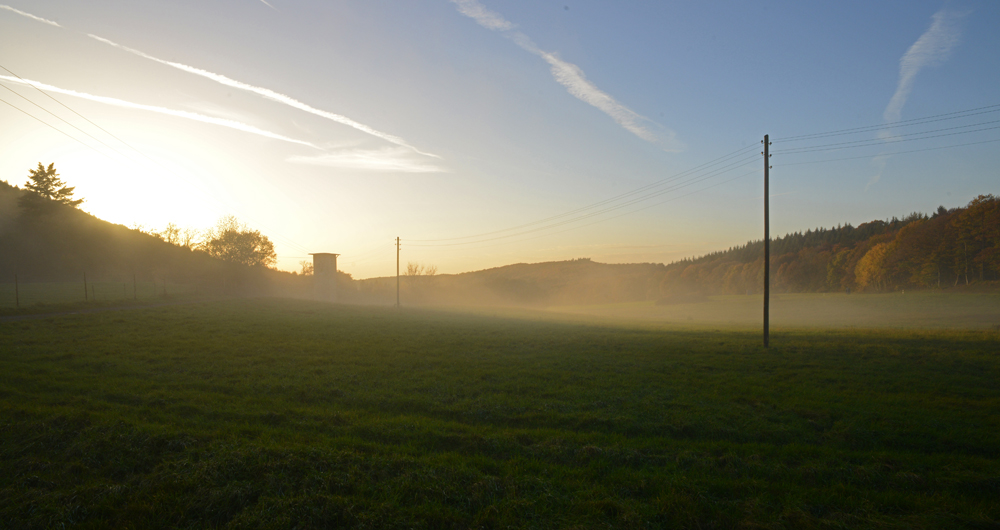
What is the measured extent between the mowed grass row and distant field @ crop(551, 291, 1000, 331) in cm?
3152

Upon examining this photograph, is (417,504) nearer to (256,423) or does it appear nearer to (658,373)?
(256,423)

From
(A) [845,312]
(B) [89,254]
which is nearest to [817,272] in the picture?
(A) [845,312]

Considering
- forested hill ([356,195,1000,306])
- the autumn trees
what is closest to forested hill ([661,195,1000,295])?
forested hill ([356,195,1000,306])

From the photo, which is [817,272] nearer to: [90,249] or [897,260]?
[897,260]

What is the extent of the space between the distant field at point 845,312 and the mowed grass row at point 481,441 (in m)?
31.5

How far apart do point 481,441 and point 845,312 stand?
6846cm

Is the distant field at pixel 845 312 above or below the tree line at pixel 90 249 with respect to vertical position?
below

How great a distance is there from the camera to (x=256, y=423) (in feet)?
30.4

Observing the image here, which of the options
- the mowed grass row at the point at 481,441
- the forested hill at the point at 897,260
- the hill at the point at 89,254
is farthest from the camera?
the forested hill at the point at 897,260

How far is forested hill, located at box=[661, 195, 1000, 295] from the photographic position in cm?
6856

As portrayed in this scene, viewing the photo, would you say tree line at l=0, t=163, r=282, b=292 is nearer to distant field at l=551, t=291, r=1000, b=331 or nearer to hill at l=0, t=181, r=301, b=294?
hill at l=0, t=181, r=301, b=294

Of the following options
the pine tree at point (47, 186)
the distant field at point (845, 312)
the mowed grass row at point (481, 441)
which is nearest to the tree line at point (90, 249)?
the pine tree at point (47, 186)

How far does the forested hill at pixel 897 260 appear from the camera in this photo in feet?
225

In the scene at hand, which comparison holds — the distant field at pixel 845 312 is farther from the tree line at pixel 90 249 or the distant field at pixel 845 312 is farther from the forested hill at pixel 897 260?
the tree line at pixel 90 249
